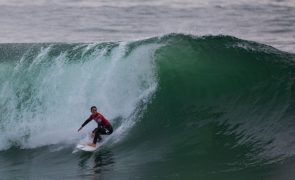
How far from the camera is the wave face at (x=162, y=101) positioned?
534 inches

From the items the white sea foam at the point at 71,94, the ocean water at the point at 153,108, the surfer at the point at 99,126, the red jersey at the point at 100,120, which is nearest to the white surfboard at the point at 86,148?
the surfer at the point at 99,126

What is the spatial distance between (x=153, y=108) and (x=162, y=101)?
15.3 inches

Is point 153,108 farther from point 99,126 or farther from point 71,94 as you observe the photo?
point 71,94

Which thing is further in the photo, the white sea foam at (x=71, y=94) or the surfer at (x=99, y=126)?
the white sea foam at (x=71, y=94)

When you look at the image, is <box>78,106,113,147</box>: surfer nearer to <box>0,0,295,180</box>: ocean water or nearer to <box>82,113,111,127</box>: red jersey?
<box>82,113,111,127</box>: red jersey

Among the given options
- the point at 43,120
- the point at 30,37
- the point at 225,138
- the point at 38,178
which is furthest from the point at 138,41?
the point at 30,37

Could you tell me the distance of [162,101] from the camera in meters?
16.3

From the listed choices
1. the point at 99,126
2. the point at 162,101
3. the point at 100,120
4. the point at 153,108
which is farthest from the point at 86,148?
the point at 162,101

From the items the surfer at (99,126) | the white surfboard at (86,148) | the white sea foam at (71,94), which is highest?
the white sea foam at (71,94)

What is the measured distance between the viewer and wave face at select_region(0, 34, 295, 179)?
1356 cm

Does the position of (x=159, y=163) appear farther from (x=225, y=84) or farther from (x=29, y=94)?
(x=29, y=94)

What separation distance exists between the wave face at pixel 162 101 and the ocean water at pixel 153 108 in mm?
26

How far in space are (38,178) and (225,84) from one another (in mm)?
5907

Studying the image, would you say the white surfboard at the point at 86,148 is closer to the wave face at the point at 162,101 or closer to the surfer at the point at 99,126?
the surfer at the point at 99,126
